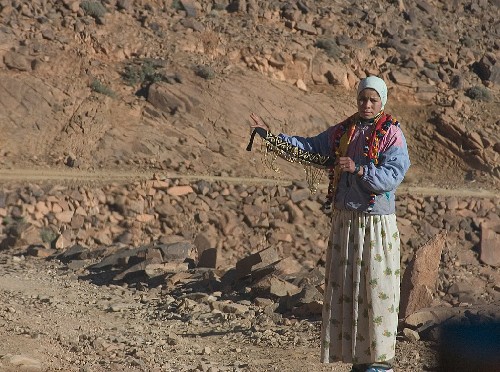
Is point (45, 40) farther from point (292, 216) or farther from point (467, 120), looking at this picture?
point (467, 120)

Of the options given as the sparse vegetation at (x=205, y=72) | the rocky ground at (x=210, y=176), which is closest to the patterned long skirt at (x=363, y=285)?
the rocky ground at (x=210, y=176)

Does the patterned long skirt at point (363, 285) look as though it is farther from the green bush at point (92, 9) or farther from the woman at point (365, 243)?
the green bush at point (92, 9)

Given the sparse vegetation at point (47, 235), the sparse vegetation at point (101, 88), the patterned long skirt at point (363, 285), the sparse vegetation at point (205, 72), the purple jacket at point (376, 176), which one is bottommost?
the sparse vegetation at point (47, 235)

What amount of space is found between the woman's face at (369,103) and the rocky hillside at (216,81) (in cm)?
1198

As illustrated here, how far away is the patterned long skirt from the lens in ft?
16.1

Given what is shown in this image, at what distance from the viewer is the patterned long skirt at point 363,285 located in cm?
489

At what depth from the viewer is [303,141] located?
5215mm

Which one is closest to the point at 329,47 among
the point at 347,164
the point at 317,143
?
the point at 317,143

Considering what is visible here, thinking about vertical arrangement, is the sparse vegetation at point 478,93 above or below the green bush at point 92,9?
below

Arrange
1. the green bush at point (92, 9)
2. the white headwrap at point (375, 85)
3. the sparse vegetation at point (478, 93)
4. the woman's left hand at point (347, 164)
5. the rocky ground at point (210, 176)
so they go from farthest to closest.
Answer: the sparse vegetation at point (478, 93)
the green bush at point (92, 9)
the rocky ground at point (210, 176)
the white headwrap at point (375, 85)
the woman's left hand at point (347, 164)

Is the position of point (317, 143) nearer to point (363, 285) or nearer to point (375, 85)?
point (375, 85)

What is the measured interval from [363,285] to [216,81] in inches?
587

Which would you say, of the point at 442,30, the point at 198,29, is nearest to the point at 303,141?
the point at 198,29

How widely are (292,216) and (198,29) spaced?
23.6ft
